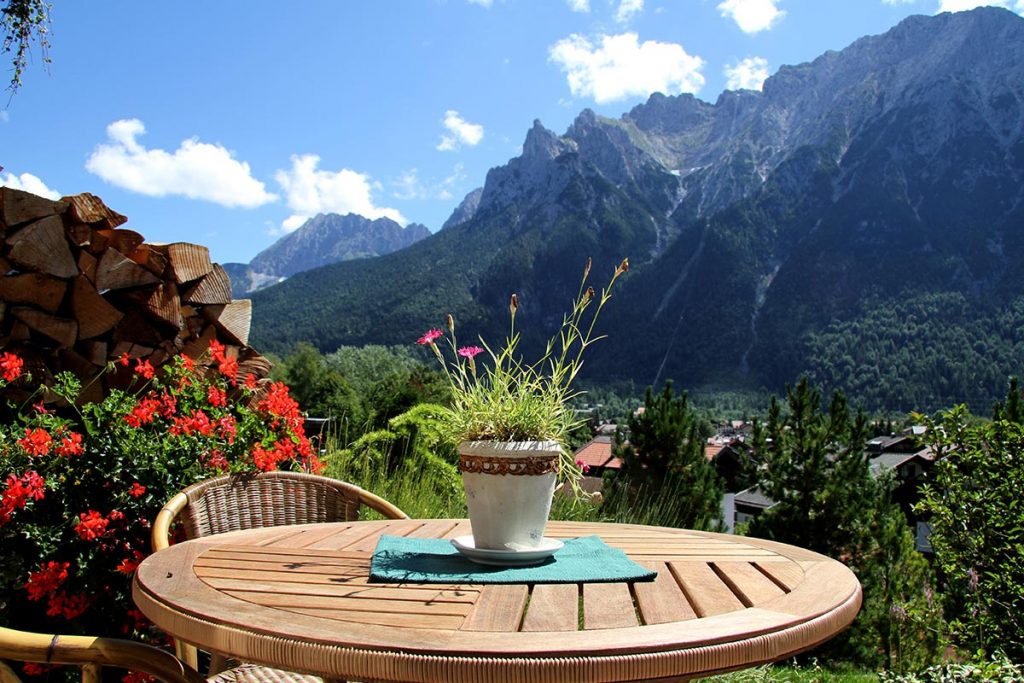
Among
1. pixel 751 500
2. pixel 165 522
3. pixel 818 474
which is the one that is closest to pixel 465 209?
pixel 751 500

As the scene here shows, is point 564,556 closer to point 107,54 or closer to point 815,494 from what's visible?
point 107,54

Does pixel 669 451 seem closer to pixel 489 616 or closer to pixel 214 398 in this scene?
pixel 214 398

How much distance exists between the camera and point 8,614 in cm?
197

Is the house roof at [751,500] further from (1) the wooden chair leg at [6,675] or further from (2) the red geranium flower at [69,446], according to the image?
(1) the wooden chair leg at [6,675]

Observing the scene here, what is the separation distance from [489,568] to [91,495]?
1456 millimetres

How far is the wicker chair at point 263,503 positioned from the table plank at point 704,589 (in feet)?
2.99

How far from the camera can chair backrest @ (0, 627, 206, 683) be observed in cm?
84

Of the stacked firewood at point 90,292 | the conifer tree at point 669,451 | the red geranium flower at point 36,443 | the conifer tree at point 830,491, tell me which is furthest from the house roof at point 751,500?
the red geranium flower at point 36,443

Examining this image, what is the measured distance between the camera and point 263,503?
1.90 metres

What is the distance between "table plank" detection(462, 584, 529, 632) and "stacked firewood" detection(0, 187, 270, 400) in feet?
7.88

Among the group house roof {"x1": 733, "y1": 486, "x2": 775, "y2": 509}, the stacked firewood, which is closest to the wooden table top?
the stacked firewood

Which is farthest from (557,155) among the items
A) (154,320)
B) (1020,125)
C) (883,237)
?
(154,320)

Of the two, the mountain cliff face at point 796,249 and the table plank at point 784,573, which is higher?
the mountain cliff face at point 796,249

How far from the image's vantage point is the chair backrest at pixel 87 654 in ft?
2.76
